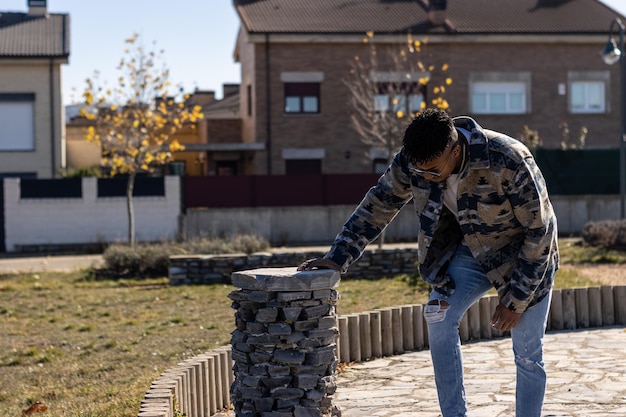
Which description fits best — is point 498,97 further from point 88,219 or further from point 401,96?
point 88,219

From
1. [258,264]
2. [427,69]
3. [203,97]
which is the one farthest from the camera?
[203,97]

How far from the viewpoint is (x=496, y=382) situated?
8.31 metres

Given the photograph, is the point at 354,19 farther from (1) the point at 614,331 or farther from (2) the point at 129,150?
(1) the point at 614,331

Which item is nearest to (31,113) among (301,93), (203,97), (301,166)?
(301,93)

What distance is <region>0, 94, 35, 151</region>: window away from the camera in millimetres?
36625

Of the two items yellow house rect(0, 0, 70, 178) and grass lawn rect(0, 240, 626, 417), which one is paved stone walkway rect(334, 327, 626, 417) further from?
yellow house rect(0, 0, 70, 178)

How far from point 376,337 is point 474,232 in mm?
4272

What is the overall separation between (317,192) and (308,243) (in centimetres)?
188

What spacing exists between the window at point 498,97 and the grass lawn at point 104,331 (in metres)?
18.5

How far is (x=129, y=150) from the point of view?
2681 cm

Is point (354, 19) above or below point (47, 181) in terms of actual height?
above

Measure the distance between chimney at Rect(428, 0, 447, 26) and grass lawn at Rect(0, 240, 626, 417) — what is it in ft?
64.0

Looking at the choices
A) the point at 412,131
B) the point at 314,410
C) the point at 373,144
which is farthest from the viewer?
the point at 373,144

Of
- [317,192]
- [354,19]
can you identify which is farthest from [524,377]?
[354,19]
